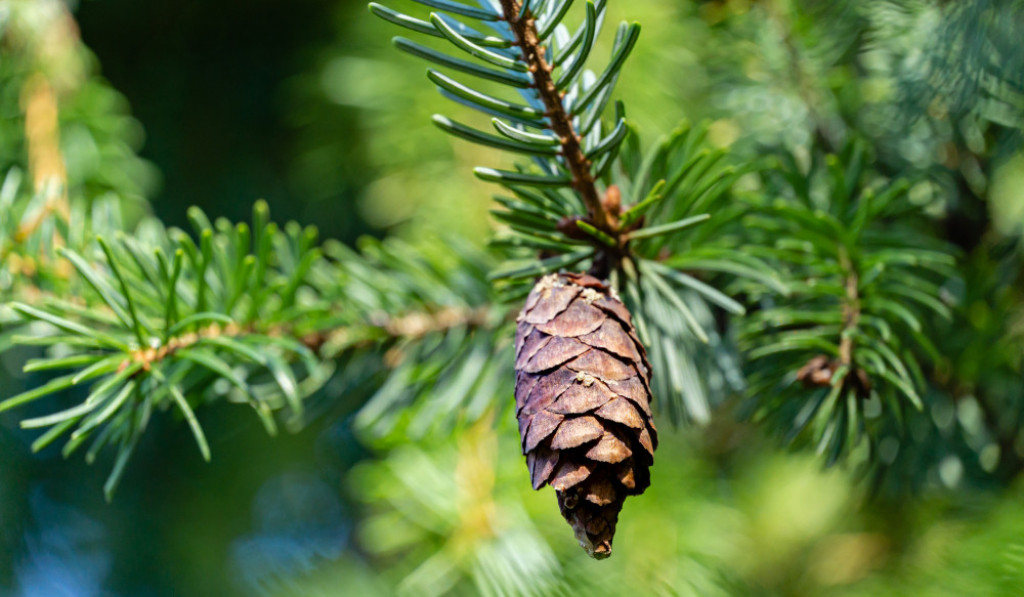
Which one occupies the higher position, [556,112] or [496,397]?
[556,112]

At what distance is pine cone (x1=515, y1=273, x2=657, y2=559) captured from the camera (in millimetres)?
265

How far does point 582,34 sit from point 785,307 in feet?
0.63

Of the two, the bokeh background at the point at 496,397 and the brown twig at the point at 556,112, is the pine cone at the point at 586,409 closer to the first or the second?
the brown twig at the point at 556,112

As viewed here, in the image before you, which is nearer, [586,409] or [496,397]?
[586,409]

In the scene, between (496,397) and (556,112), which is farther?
(496,397)

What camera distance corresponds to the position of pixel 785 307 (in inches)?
15.2

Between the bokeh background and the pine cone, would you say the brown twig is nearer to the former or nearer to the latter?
the pine cone

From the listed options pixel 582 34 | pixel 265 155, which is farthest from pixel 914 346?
pixel 265 155

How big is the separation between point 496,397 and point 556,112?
0.19 meters

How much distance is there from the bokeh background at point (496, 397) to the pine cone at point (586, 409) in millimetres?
148

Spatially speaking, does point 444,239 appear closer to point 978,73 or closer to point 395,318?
point 395,318

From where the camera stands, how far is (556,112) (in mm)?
292

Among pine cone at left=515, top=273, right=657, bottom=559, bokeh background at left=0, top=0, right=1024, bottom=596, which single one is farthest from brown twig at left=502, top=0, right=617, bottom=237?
bokeh background at left=0, top=0, right=1024, bottom=596

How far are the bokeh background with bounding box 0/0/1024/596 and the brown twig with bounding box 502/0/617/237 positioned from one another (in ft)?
0.51
